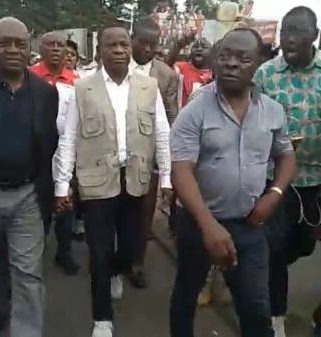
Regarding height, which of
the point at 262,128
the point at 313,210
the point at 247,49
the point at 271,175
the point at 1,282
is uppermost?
the point at 247,49

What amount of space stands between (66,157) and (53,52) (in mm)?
1868

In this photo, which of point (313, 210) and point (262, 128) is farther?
point (313, 210)

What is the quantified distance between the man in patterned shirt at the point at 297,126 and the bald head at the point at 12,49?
4.34 ft

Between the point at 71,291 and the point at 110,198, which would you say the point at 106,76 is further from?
the point at 71,291

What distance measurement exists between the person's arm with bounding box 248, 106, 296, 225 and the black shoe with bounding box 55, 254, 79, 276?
2.68m

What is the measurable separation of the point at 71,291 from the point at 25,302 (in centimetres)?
157

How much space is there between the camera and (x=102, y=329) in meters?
4.75

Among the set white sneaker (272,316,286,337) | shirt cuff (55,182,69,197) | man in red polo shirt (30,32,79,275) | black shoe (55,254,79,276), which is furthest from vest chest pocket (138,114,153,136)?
black shoe (55,254,79,276)

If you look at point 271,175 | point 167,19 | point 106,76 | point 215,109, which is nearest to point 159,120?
point 106,76

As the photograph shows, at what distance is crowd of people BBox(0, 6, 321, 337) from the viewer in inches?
145

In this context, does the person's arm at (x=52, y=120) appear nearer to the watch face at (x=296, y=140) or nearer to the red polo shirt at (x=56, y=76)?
the watch face at (x=296, y=140)

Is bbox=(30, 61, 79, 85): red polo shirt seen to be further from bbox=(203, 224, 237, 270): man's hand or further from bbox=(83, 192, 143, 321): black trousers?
bbox=(203, 224, 237, 270): man's hand

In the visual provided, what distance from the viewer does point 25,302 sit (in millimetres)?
4273

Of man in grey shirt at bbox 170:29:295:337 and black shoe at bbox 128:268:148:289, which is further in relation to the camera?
black shoe at bbox 128:268:148:289
